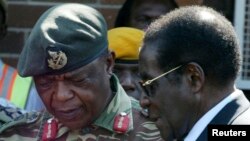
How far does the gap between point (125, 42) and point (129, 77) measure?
0.67ft

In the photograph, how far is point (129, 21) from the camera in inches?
199

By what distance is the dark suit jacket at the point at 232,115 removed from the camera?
306 cm

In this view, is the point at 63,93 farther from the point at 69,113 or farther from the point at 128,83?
the point at 128,83

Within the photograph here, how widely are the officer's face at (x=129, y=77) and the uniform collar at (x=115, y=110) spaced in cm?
56

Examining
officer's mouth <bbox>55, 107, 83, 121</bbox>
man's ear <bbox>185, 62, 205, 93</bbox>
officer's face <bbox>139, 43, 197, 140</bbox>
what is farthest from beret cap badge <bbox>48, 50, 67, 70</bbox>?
man's ear <bbox>185, 62, 205, 93</bbox>

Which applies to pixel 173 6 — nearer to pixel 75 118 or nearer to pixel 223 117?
pixel 75 118

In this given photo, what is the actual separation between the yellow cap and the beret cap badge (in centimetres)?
87

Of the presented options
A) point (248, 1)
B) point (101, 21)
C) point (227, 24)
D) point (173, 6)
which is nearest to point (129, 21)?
point (173, 6)

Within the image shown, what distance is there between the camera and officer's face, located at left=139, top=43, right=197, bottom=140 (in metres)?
3.15

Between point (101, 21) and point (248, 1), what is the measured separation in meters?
1.86

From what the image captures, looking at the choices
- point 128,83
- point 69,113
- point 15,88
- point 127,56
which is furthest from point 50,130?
point 15,88

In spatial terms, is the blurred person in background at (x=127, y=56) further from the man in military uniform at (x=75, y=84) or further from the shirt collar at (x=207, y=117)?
the shirt collar at (x=207, y=117)

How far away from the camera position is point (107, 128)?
12.5ft

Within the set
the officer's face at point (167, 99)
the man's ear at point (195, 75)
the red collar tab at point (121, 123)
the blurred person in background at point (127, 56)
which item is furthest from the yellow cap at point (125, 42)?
the man's ear at point (195, 75)
